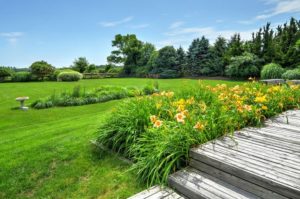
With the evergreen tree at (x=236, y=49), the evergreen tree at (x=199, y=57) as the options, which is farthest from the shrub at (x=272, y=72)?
the evergreen tree at (x=199, y=57)

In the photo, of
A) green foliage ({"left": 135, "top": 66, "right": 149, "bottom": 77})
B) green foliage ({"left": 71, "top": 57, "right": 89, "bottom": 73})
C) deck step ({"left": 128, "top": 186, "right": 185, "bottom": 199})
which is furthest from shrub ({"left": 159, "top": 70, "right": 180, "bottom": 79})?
deck step ({"left": 128, "top": 186, "right": 185, "bottom": 199})

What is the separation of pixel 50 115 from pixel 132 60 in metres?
21.9

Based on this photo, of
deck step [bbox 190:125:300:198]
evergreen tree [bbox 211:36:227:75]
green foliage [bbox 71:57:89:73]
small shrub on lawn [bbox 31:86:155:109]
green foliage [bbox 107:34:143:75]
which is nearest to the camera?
deck step [bbox 190:125:300:198]

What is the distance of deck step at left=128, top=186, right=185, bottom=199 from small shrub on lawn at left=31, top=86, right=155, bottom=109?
248 inches

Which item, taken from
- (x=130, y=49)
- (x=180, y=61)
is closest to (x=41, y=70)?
(x=130, y=49)

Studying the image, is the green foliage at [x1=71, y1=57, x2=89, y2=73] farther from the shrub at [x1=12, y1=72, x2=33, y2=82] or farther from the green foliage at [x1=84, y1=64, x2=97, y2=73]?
the shrub at [x1=12, y1=72, x2=33, y2=82]

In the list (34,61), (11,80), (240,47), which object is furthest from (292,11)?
(11,80)

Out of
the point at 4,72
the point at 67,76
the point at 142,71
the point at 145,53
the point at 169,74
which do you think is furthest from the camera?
the point at 145,53

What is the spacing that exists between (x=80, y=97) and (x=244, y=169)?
8942 mm

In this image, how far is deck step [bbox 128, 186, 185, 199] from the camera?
6.77 ft

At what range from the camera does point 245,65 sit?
636 inches

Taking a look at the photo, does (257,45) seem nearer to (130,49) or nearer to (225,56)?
(225,56)

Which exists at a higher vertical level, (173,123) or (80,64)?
(80,64)

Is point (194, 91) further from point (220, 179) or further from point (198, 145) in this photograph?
point (220, 179)
